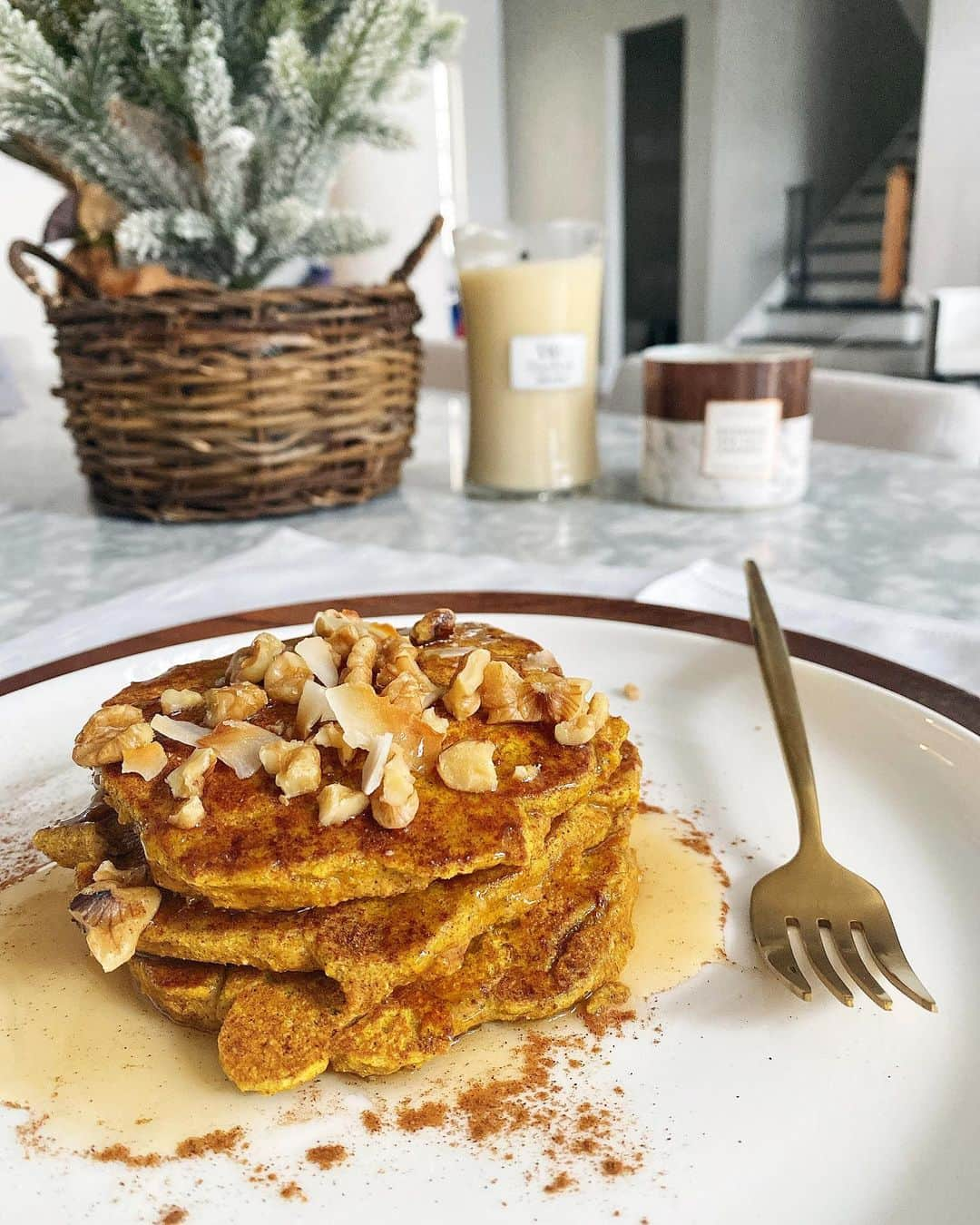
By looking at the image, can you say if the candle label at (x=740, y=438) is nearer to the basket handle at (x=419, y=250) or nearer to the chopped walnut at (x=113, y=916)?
the basket handle at (x=419, y=250)

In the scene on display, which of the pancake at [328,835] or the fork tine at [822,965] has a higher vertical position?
the pancake at [328,835]

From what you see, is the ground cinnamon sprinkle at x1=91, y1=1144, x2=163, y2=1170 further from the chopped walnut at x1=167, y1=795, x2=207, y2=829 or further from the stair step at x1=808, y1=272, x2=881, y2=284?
the stair step at x1=808, y1=272, x2=881, y2=284

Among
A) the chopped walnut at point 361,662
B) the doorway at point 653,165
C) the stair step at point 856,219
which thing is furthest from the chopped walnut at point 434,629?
the doorway at point 653,165

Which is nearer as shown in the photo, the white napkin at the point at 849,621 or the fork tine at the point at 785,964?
the fork tine at the point at 785,964

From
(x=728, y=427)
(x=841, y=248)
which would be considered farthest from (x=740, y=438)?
(x=841, y=248)

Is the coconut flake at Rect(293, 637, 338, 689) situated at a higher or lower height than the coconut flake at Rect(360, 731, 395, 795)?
higher

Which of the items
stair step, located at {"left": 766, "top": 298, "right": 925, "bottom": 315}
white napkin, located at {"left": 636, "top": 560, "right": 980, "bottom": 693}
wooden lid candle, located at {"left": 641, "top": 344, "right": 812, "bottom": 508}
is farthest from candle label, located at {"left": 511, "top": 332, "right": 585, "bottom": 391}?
stair step, located at {"left": 766, "top": 298, "right": 925, "bottom": 315}

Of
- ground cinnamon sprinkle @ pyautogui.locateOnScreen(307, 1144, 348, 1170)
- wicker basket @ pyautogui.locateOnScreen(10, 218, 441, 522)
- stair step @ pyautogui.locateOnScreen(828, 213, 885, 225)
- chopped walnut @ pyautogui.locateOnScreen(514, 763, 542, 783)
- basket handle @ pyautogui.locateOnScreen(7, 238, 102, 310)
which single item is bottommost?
ground cinnamon sprinkle @ pyautogui.locateOnScreen(307, 1144, 348, 1170)
